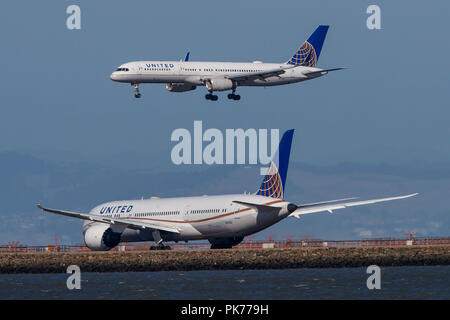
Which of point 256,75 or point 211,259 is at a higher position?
point 256,75

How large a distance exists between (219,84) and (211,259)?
81.1ft

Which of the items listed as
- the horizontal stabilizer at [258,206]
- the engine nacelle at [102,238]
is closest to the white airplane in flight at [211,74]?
the engine nacelle at [102,238]

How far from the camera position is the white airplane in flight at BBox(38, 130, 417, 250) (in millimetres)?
96938

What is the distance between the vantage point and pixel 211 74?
119 metres

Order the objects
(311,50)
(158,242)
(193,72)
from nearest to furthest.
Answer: (158,242) → (193,72) → (311,50)

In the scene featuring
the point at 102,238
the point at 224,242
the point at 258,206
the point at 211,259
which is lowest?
the point at 211,259

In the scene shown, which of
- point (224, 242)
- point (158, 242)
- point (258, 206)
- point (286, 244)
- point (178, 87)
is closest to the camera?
point (258, 206)

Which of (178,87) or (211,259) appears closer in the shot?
(211,259)

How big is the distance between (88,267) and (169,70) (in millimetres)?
24121

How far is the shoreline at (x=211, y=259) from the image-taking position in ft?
322

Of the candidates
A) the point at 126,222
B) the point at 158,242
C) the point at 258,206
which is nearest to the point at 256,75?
the point at 158,242

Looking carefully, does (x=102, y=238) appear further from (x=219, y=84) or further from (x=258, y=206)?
(x=219, y=84)
